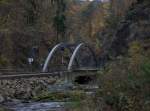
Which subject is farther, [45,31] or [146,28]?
[45,31]

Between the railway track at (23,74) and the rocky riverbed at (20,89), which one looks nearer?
the rocky riverbed at (20,89)

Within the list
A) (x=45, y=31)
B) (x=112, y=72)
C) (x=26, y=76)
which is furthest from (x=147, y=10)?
(x=112, y=72)

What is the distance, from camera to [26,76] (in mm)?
35188

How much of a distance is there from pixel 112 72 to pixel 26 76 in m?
21.9

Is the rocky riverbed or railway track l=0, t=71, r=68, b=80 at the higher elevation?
railway track l=0, t=71, r=68, b=80

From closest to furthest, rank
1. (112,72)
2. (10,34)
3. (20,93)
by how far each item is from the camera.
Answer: (112,72), (20,93), (10,34)

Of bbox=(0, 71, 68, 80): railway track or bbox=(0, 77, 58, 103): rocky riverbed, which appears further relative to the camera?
bbox=(0, 71, 68, 80): railway track

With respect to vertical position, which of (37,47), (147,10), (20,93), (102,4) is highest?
(102,4)

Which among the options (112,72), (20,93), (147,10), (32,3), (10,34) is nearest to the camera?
(112,72)

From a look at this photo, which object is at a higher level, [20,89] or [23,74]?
[23,74]

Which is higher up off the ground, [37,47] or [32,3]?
[32,3]

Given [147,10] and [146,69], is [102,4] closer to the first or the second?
[147,10]

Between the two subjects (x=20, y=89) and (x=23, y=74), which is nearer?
(x=20, y=89)

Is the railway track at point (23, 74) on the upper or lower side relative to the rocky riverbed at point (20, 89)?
upper
